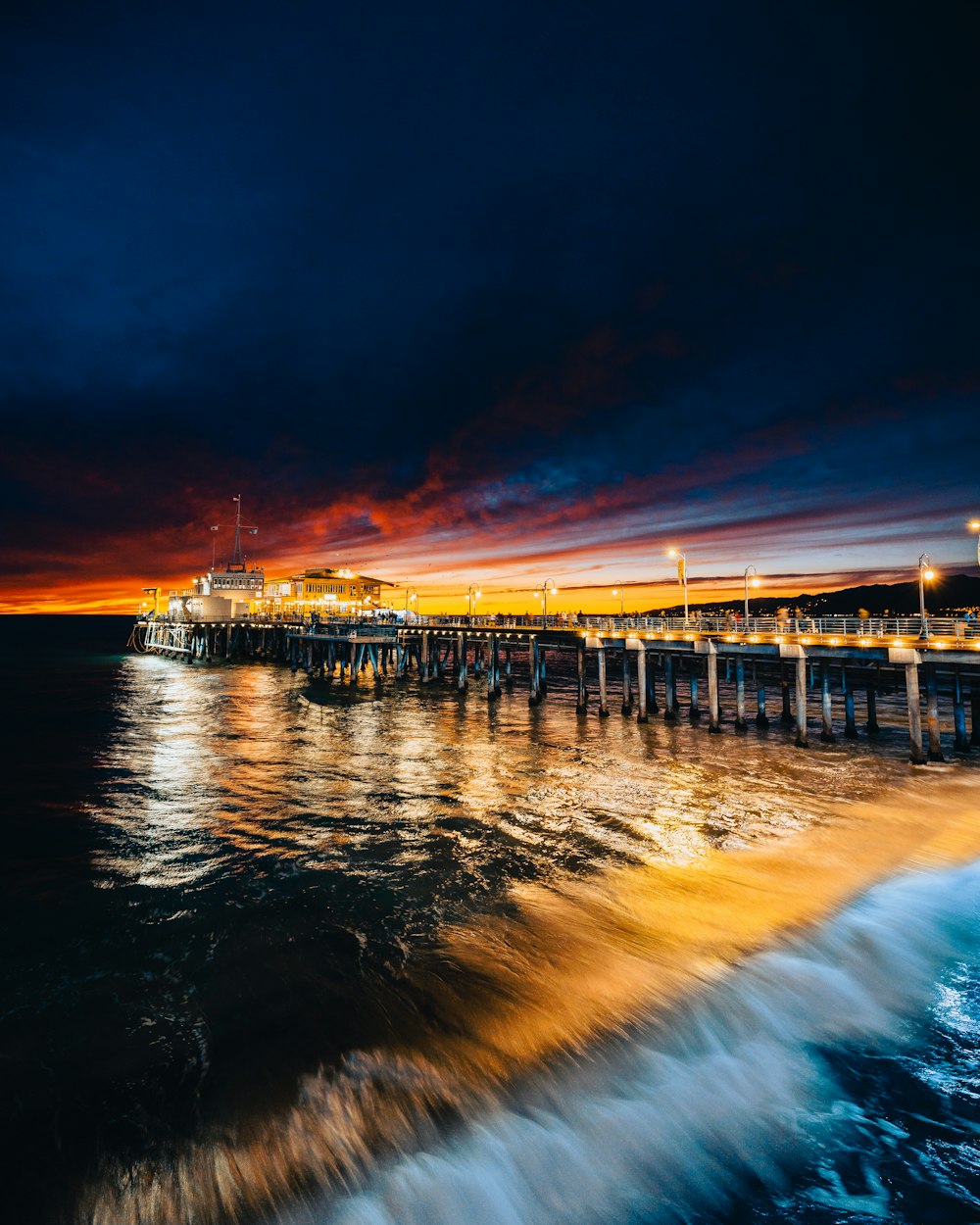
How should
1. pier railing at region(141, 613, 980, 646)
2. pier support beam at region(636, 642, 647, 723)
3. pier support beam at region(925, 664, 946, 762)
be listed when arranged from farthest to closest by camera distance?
pier support beam at region(636, 642, 647, 723) → pier railing at region(141, 613, 980, 646) → pier support beam at region(925, 664, 946, 762)

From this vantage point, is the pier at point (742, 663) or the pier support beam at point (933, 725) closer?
the pier support beam at point (933, 725)

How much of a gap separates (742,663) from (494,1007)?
34465mm

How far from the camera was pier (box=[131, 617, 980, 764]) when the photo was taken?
25.6 meters

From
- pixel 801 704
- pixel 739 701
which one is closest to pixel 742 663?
pixel 739 701

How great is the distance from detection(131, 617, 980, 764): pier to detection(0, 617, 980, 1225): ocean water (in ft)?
23.2

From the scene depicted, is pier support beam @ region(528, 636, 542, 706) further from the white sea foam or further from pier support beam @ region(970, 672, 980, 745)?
the white sea foam

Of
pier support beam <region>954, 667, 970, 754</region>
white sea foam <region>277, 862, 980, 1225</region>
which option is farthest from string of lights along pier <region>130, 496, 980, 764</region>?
white sea foam <region>277, 862, 980, 1225</region>

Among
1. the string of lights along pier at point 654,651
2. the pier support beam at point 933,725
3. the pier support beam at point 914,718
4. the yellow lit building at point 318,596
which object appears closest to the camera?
the pier support beam at point 914,718

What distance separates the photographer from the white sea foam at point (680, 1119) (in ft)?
21.8

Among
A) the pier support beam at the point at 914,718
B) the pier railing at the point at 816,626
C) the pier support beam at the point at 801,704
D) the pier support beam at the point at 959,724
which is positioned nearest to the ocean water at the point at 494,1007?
the pier support beam at the point at 914,718

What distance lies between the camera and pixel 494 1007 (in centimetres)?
948

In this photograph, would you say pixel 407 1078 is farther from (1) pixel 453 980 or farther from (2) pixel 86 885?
(2) pixel 86 885

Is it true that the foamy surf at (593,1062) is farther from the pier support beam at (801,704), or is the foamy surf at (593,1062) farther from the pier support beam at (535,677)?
the pier support beam at (535,677)

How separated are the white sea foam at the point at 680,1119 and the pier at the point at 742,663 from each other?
58.9 feet
